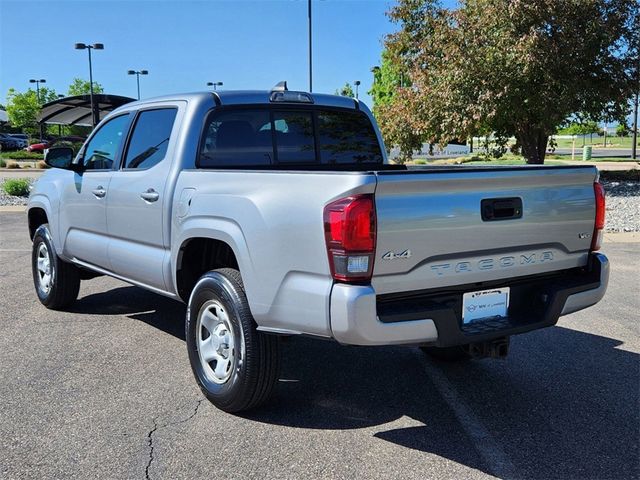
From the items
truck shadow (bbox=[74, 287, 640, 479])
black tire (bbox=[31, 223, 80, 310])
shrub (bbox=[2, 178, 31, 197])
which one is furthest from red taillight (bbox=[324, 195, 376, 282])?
shrub (bbox=[2, 178, 31, 197])

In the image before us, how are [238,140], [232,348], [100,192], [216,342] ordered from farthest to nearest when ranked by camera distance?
[100,192]
[238,140]
[216,342]
[232,348]

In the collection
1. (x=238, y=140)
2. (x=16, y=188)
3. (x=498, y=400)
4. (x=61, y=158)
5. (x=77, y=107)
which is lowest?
(x=498, y=400)

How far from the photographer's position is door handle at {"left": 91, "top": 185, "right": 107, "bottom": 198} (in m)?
5.04

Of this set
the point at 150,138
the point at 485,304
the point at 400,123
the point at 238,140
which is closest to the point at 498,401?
the point at 485,304

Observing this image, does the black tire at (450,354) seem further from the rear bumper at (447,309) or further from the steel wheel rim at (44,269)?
the steel wheel rim at (44,269)

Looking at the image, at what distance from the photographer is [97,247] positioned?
5.15 meters

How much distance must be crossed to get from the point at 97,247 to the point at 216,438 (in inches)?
93.5

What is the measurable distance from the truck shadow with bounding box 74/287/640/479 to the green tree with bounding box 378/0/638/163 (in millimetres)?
12144

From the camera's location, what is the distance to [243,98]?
15.0ft

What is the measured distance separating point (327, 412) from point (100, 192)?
2.70 meters

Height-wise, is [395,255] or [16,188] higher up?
[395,255]

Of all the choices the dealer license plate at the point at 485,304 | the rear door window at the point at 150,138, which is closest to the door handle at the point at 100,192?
the rear door window at the point at 150,138

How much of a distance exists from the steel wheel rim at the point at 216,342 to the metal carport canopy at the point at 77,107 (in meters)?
29.3

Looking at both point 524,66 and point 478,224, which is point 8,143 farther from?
point 478,224
